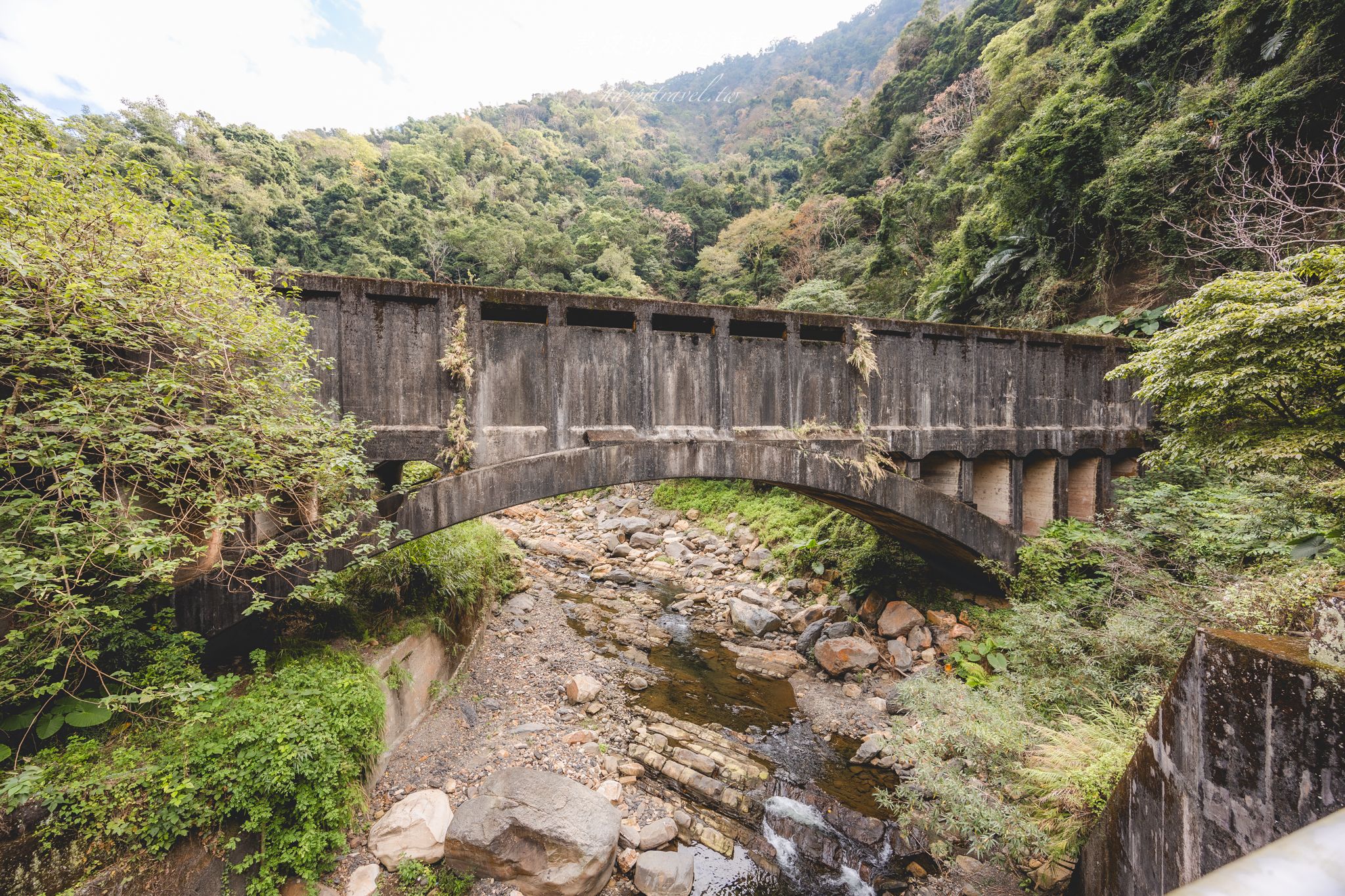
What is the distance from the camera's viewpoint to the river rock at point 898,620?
930cm

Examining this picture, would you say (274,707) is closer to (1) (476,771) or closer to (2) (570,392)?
(1) (476,771)

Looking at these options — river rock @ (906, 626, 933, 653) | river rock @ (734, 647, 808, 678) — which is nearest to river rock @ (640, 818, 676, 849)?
river rock @ (734, 647, 808, 678)

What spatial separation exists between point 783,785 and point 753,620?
402 centimetres

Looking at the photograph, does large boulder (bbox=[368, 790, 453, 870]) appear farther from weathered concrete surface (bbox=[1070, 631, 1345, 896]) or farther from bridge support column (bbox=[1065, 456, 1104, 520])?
bridge support column (bbox=[1065, 456, 1104, 520])

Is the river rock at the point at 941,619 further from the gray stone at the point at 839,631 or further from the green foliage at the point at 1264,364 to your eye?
the green foliage at the point at 1264,364

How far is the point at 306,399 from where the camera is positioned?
472 cm

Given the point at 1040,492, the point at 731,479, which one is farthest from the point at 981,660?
the point at 731,479

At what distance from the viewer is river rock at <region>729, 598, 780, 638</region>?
10.2 metres

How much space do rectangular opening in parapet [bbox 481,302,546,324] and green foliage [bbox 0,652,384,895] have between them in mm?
4486

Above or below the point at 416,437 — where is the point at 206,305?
above

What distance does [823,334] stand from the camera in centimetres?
795

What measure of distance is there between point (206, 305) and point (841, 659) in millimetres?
9631

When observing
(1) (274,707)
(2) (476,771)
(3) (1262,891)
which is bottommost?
(2) (476,771)

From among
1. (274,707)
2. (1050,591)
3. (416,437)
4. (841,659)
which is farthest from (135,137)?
(1050,591)
